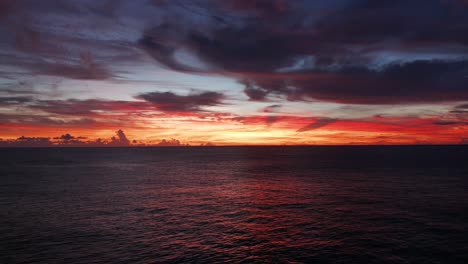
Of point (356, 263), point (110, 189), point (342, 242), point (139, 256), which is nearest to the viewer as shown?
point (356, 263)

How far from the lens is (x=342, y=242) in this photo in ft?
115

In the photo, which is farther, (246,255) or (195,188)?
(195,188)

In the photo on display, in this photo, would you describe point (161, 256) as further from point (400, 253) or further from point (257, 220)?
point (400, 253)

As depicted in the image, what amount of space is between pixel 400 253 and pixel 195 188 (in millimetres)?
53398

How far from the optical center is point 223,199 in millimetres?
63531

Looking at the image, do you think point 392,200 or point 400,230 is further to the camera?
point 392,200

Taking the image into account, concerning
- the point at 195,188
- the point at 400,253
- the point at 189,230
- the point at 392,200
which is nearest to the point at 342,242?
the point at 400,253

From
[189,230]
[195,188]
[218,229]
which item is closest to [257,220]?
[218,229]

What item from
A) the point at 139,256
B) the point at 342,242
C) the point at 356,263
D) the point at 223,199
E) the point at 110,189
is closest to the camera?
the point at 356,263

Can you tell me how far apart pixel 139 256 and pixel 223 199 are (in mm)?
33102

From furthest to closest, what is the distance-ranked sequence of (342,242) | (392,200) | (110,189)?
(110,189) < (392,200) < (342,242)

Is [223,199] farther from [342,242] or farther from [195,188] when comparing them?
[342,242]

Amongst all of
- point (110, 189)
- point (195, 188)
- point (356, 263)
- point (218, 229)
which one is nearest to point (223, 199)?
point (195, 188)

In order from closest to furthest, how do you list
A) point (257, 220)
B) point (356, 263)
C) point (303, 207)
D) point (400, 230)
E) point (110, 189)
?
point (356, 263), point (400, 230), point (257, 220), point (303, 207), point (110, 189)
